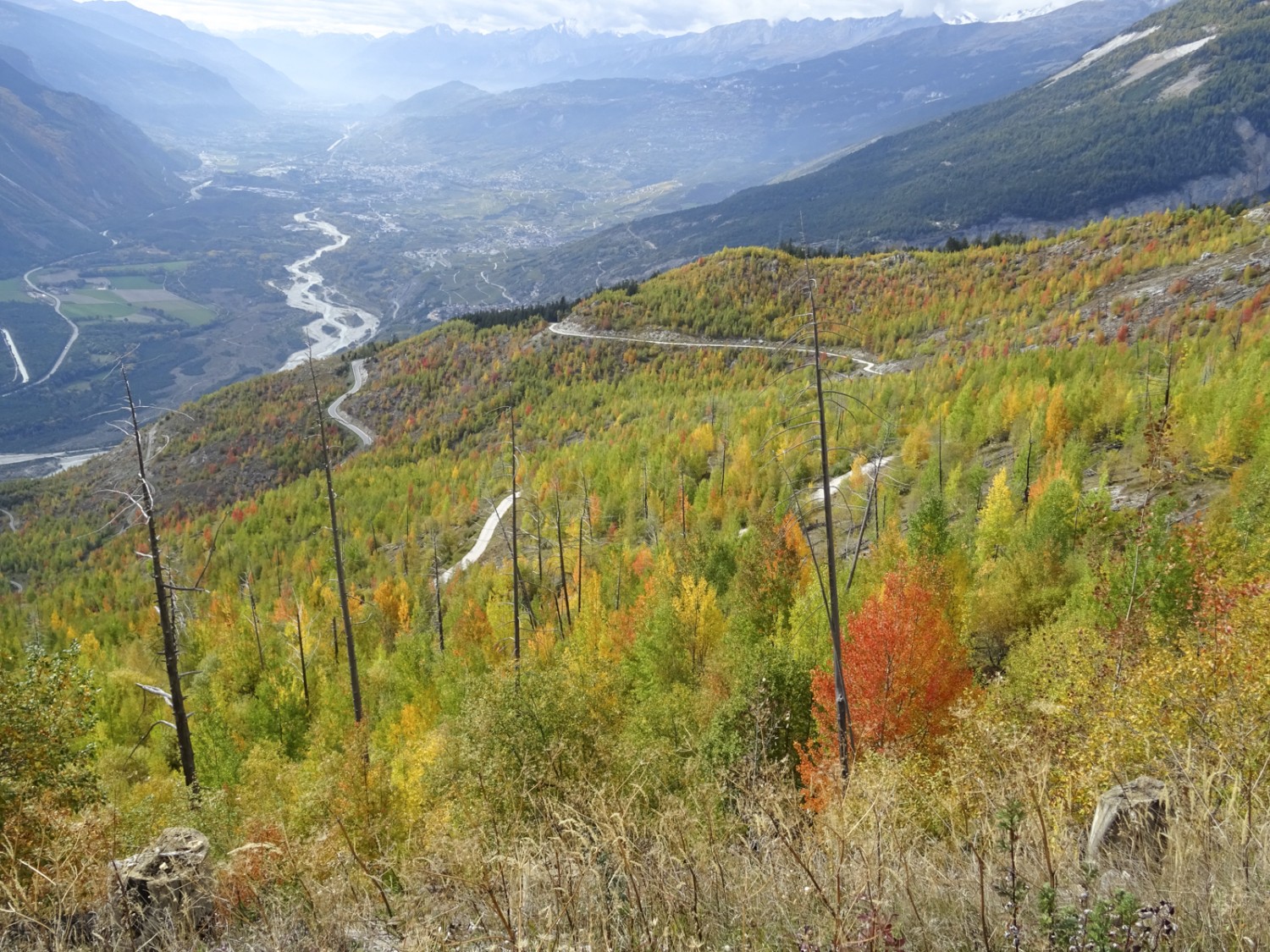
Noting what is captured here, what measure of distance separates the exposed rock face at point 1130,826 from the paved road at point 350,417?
4980 inches

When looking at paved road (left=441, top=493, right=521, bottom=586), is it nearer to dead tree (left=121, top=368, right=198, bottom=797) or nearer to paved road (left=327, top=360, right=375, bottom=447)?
dead tree (left=121, top=368, right=198, bottom=797)

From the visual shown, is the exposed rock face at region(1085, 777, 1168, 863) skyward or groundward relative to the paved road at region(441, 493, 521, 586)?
skyward

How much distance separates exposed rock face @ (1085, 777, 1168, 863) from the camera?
7.58m

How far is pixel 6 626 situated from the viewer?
67.9 metres

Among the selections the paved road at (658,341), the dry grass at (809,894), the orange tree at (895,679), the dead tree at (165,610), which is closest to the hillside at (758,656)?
the dry grass at (809,894)

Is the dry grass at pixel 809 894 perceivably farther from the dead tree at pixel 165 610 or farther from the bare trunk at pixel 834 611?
the dead tree at pixel 165 610

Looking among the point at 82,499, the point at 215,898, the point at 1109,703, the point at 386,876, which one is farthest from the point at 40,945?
the point at 82,499

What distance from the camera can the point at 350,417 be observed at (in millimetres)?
135500

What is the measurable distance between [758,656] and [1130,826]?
16.0 m

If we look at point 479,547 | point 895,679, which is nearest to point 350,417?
point 479,547

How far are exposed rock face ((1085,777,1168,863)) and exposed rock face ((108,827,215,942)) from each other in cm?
1139

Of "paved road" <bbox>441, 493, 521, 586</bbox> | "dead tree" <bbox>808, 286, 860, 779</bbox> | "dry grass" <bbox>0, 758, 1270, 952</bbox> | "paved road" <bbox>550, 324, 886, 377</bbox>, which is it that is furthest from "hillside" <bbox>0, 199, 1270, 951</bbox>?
"paved road" <bbox>550, 324, 886, 377</bbox>

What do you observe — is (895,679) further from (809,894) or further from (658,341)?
(658,341)

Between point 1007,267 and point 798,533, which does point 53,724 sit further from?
point 1007,267
